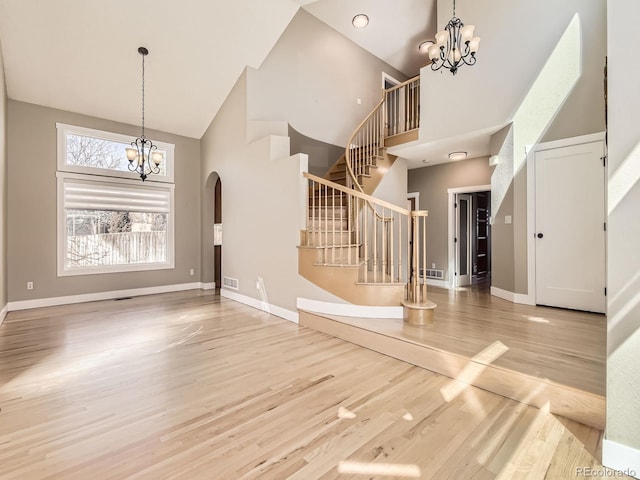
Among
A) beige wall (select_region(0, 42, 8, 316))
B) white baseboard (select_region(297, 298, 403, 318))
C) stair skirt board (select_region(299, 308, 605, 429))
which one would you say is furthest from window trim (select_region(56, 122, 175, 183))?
stair skirt board (select_region(299, 308, 605, 429))

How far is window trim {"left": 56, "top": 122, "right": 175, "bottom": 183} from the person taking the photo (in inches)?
205

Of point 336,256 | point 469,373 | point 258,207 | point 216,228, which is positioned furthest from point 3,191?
point 469,373

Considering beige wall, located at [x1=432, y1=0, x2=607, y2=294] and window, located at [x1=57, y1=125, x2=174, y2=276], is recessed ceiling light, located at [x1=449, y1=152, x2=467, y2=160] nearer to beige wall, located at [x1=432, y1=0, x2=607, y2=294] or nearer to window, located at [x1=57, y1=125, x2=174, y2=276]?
beige wall, located at [x1=432, y1=0, x2=607, y2=294]

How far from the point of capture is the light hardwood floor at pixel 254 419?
1630 mm

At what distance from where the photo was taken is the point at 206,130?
6.60 metres

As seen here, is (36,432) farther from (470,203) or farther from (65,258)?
(470,203)

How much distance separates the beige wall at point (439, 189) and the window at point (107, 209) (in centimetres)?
539

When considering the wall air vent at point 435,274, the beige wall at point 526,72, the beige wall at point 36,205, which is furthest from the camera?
the wall air vent at point 435,274

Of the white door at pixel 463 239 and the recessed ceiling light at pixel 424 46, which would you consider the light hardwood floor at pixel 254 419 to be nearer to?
the white door at pixel 463 239

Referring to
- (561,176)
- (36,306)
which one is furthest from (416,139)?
(36,306)

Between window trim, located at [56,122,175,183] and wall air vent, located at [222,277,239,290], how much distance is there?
2361 millimetres

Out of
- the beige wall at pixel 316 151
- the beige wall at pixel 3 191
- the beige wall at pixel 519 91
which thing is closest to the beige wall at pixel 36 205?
the beige wall at pixel 3 191

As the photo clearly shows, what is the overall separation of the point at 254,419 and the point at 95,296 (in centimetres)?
500
